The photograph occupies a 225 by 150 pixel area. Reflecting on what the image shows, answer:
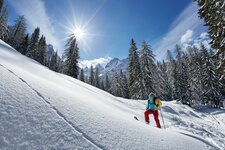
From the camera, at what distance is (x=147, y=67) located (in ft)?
119

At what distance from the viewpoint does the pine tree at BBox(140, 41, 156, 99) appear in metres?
→ 35.4

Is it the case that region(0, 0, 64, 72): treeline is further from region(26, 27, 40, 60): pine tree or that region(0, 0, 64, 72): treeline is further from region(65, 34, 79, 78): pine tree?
region(65, 34, 79, 78): pine tree

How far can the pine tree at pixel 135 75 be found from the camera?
35.7 m

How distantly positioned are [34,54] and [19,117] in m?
56.1

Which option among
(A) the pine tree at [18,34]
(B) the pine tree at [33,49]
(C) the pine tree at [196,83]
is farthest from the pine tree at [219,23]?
(A) the pine tree at [18,34]

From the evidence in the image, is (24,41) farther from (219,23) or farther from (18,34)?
(219,23)

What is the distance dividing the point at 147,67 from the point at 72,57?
17.1 meters

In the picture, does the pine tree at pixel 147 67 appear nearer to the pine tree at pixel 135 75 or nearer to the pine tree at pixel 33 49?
the pine tree at pixel 135 75

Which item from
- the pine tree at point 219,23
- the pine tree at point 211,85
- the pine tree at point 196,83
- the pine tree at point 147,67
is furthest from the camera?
the pine tree at point 196,83

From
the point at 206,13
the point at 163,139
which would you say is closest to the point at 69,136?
the point at 163,139

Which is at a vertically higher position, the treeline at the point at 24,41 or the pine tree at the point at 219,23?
the treeline at the point at 24,41

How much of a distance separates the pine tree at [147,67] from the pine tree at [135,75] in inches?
31.4

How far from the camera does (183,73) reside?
4600 cm

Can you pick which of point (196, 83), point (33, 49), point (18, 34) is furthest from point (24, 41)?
point (196, 83)
